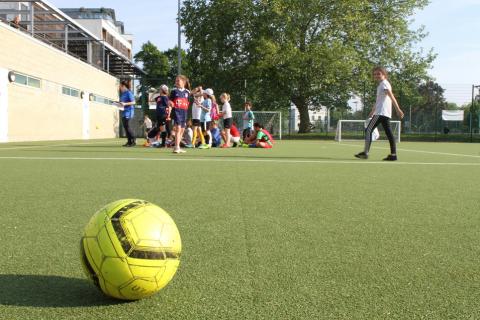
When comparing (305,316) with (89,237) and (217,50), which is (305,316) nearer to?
(89,237)

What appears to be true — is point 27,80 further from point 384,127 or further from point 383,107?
point 384,127

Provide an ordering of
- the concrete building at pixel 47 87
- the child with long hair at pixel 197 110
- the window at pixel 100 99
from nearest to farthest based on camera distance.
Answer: the child with long hair at pixel 197 110, the concrete building at pixel 47 87, the window at pixel 100 99

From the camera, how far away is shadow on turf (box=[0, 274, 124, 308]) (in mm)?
1904

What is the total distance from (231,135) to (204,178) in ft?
36.0

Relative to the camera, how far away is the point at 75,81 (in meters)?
28.9

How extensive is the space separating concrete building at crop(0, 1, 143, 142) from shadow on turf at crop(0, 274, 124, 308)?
19771 mm

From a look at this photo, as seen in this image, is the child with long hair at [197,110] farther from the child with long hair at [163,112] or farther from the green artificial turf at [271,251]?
the green artificial turf at [271,251]

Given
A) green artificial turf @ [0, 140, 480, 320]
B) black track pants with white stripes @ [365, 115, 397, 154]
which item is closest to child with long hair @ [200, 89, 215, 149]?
black track pants with white stripes @ [365, 115, 397, 154]

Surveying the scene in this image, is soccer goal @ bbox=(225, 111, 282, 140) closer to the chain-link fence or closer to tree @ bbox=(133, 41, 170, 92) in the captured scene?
the chain-link fence

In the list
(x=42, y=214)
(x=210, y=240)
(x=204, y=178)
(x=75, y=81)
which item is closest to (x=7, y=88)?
(x=75, y=81)

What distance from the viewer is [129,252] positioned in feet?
6.14

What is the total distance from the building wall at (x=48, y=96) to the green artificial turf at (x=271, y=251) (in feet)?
55.0

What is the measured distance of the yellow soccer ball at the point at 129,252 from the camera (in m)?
1.87

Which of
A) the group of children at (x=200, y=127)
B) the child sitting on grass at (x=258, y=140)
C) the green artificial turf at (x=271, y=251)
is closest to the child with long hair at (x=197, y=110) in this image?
the group of children at (x=200, y=127)
